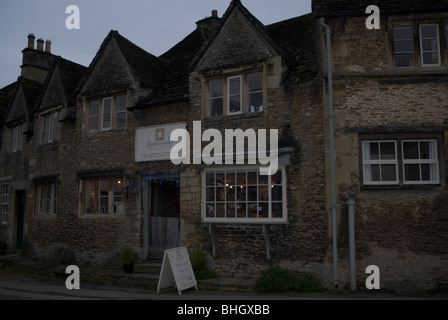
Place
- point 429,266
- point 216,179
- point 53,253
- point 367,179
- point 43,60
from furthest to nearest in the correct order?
point 43,60 < point 53,253 < point 216,179 < point 367,179 < point 429,266

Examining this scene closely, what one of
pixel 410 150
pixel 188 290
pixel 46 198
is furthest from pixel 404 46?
pixel 46 198

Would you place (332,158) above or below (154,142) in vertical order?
below

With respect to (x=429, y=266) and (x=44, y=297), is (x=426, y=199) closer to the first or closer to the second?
(x=429, y=266)

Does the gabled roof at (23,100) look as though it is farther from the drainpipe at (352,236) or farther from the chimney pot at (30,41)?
the drainpipe at (352,236)

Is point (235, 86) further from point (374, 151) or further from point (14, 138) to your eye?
point (14, 138)

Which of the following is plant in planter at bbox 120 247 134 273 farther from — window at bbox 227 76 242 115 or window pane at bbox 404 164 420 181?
window pane at bbox 404 164 420 181

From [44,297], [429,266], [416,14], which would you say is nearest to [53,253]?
[44,297]

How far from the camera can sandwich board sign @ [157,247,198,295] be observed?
33.3 ft

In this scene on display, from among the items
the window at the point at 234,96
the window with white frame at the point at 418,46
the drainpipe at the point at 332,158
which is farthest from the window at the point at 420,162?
the window at the point at 234,96

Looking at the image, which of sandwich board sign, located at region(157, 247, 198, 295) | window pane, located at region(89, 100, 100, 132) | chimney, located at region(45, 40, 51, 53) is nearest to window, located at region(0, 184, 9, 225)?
window pane, located at region(89, 100, 100, 132)

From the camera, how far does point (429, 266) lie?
9875 millimetres

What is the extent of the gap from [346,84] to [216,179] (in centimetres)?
469

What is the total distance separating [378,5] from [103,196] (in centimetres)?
1111

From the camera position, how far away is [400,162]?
10.5m
